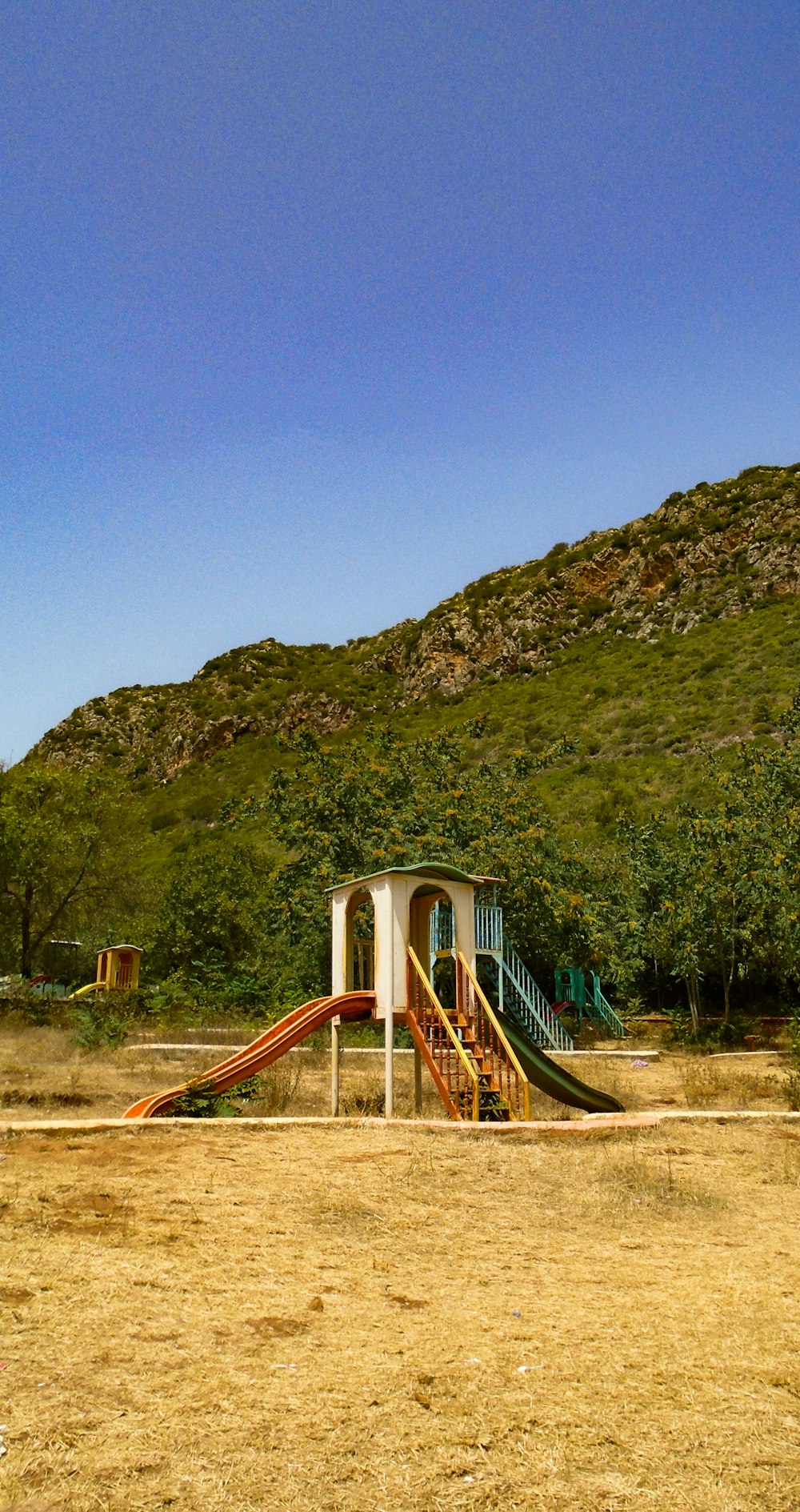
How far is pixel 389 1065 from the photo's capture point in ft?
39.8

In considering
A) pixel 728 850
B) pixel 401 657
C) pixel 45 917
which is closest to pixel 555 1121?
pixel 728 850

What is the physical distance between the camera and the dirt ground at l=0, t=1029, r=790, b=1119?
40.9ft

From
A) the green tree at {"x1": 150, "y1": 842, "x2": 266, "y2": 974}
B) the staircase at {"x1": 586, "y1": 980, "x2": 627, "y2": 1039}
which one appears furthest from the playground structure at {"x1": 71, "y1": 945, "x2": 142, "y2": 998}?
the staircase at {"x1": 586, "y1": 980, "x2": 627, "y2": 1039}

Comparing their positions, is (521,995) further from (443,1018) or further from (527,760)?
(443,1018)

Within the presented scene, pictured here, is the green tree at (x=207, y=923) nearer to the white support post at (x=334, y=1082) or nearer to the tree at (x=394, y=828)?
the tree at (x=394, y=828)

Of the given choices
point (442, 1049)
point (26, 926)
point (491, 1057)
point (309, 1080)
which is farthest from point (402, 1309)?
point (26, 926)

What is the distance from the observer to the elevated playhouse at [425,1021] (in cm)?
1153

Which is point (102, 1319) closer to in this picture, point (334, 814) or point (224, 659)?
point (334, 814)

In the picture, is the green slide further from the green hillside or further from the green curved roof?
the green hillside

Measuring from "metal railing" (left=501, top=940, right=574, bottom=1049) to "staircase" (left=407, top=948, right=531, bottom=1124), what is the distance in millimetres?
7127

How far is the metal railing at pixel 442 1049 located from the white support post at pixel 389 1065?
238 millimetres

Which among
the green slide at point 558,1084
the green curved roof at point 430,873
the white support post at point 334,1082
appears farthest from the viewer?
the green curved roof at point 430,873

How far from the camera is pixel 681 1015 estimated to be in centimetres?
2295

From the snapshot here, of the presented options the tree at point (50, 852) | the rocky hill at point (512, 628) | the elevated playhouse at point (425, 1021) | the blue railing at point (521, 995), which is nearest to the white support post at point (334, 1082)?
the elevated playhouse at point (425, 1021)
